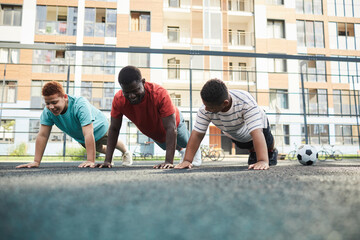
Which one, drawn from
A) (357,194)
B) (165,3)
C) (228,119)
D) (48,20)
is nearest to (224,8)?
(165,3)

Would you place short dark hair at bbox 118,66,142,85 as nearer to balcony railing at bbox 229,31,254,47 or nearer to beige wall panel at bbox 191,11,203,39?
beige wall panel at bbox 191,11,203,39

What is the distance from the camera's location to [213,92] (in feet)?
3.27

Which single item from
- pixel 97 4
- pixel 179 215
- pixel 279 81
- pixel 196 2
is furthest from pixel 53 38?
pixel 179 215

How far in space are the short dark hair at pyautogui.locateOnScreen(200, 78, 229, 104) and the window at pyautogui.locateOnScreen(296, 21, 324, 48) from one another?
8.87m

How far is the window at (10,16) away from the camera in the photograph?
761 centimetres

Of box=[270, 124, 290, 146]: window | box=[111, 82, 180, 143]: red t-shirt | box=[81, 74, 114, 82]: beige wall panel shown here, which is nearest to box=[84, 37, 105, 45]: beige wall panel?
box=[81, 74, 114, 82]: beige wall panel

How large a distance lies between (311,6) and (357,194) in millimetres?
10206

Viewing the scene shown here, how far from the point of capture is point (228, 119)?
1.15 m

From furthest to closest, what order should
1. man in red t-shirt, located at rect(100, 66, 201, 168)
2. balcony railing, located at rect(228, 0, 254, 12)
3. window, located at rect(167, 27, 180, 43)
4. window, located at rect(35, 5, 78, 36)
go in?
balcony railing, located at rect(228, 0, 254, 12), window, located at rect(167, 27, 180, 43), window, located at rect(35, 5, 78, 36), man in red t-shirt, located at rect(100, 66, 201, 168)

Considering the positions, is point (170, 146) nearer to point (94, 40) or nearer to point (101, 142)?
point (101, 142)

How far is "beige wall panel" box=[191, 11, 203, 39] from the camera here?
25.8 ft

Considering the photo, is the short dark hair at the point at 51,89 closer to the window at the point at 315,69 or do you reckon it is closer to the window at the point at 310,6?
the window at the point at 315,69

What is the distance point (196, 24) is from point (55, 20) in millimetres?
3714

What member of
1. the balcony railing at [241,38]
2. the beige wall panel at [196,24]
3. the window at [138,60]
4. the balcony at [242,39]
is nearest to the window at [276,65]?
the balcony at [242,39]
